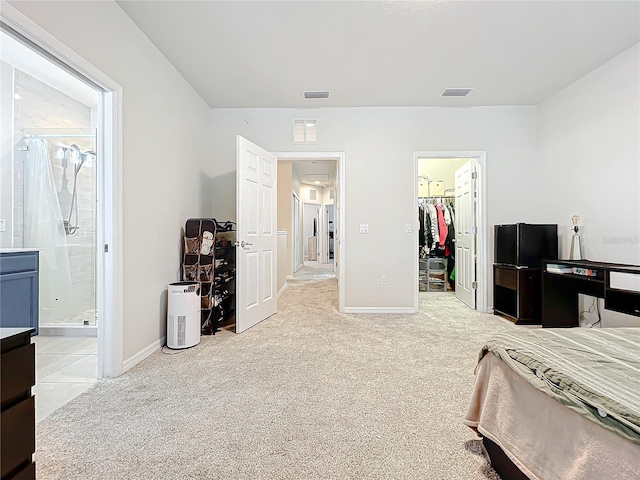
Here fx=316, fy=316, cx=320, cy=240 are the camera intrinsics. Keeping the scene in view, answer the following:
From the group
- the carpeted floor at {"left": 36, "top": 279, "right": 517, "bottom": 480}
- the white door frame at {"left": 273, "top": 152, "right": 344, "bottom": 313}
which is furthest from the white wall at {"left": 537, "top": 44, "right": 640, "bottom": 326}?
the white door frame at {"left": 273, "top": 152, "right": 344, "bottom": 313}

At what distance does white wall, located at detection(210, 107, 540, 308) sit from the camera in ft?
13.4

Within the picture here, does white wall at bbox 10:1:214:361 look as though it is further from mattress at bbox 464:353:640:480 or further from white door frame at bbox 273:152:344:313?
mattress at bbox 464:353:640:480

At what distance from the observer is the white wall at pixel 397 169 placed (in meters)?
4.09

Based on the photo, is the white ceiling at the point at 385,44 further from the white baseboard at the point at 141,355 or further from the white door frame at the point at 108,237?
the white baseboard at the point at 141,355

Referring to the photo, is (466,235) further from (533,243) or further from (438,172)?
(438,172)

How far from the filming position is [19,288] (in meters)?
2.62

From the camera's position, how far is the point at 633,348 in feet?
4.01

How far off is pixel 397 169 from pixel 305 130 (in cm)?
131

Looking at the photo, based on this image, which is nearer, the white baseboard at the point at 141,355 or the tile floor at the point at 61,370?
the tile floor at the point at 61,370

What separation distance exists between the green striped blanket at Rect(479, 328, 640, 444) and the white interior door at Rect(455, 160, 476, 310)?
115 inches

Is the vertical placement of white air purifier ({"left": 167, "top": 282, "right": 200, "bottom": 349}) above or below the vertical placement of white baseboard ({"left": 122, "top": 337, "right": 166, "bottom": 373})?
above

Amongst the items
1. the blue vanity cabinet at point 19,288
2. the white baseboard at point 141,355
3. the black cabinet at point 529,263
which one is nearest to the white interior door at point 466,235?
the black cabinet at point 529,263

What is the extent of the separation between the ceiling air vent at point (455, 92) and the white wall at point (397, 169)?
36 centimetres

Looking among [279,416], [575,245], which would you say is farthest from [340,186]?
[279,416]
